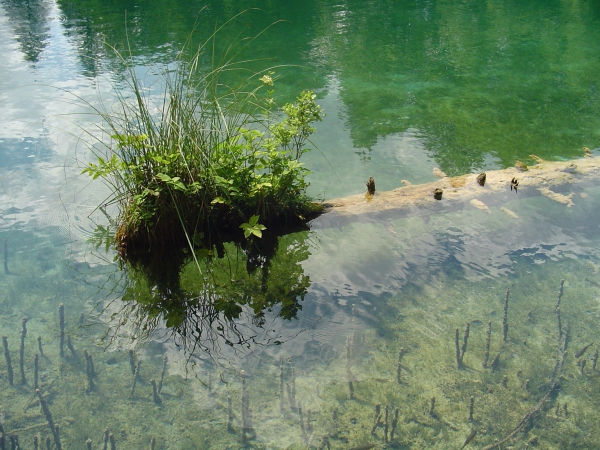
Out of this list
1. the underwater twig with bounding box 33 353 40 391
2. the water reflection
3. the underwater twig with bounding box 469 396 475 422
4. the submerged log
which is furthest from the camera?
the water reflection

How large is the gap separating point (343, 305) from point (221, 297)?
0.78 metres

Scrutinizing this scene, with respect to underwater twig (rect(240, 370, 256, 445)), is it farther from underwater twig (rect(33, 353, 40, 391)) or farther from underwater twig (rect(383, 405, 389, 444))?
underwater twig (rect(33, 353, 40, 391))

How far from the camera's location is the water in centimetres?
282

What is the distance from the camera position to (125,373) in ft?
9.87

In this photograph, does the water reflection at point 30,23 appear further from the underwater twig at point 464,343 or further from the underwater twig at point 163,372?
the underwater twig at point 464,343

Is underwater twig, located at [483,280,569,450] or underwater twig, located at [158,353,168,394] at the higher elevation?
underwater twig, located at [158,353,168,394]

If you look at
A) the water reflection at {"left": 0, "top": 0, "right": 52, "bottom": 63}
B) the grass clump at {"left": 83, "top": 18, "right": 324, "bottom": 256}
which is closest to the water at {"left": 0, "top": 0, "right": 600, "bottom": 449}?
the grass clump at {"left": 83, "top": 18, "right": 324, "bottom": 256}

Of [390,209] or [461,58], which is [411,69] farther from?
[390,209]

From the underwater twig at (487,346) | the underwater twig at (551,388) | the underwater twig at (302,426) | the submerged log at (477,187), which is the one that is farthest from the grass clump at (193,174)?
the underwater twig at (551,388)

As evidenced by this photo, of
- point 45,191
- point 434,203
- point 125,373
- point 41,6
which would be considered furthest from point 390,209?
point 41,6

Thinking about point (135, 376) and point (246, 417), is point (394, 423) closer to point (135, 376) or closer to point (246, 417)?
point (246, 417)

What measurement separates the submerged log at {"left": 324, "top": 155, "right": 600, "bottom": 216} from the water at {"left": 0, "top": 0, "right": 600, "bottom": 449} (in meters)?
0.08

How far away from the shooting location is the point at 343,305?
3.51 meters

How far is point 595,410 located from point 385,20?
8.97 m
